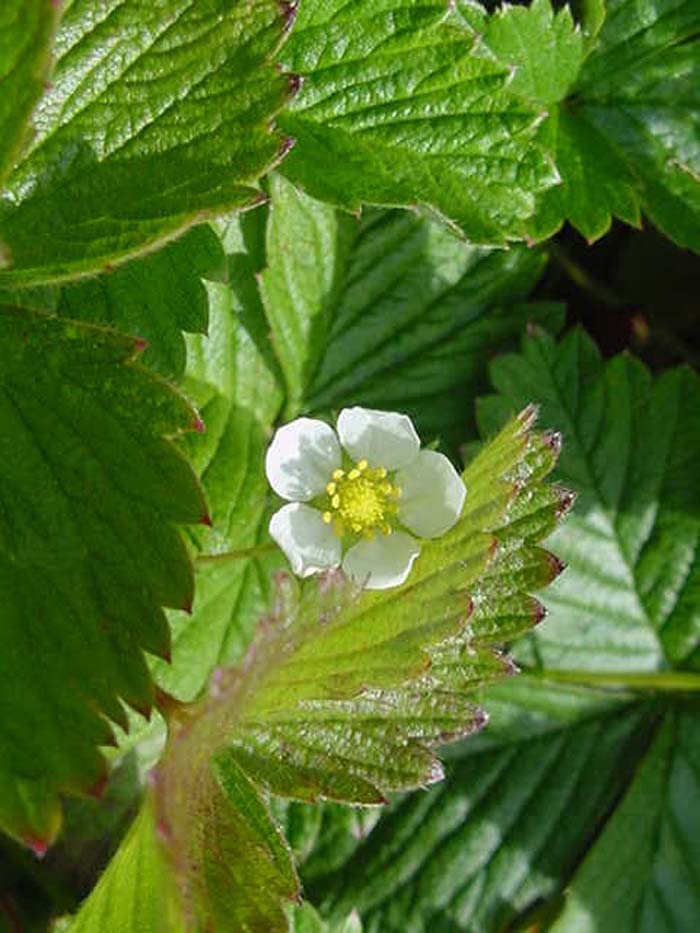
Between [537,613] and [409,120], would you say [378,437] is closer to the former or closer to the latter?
[537,613]

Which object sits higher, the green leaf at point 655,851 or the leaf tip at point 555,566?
the leaf tip at point 555,566

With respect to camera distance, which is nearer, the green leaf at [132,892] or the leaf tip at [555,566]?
the green leaf at [132,892]

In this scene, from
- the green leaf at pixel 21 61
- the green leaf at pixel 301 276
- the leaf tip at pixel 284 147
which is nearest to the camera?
the green leaf at pixel 21 61

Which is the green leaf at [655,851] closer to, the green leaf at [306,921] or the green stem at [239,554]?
the green leaf at [306,921]

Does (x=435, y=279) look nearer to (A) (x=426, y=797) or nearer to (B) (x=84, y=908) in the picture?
(A) (x=426, y=797)

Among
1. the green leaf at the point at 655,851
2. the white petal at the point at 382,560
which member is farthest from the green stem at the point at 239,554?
the green leaf at the point at 655,851

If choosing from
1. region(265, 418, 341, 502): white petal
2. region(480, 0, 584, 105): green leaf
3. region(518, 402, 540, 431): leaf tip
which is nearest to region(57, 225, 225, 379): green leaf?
region(265, 418, 341, 502): white petal

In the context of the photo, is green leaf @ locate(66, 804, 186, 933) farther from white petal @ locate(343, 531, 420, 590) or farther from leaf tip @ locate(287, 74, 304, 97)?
leaf tip @ locate(287, 74, 304, 97)

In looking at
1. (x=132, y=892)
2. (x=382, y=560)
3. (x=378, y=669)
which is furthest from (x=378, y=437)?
(x=132, y=892)
